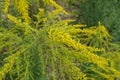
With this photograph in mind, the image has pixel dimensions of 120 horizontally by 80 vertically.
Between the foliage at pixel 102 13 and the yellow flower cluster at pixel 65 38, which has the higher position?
the foliage at pixel 102 13

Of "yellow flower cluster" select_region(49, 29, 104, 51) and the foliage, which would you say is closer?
"yellow flower cluster" select_region(49, 29, 104, 51)

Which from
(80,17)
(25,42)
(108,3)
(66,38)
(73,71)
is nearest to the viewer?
(66,38)

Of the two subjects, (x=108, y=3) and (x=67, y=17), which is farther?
(x=67, y=17)

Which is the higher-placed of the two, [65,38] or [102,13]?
[102,13]

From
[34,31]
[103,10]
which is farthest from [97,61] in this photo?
[103,10]

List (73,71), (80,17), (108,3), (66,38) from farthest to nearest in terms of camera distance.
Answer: (80,17), (108,3), (73,71), (66,38)

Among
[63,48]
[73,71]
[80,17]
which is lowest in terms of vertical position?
[73,71]

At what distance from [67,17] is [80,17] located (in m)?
0.31

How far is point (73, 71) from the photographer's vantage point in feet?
8.11

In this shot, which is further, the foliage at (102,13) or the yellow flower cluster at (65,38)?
the foliage at (102,13)

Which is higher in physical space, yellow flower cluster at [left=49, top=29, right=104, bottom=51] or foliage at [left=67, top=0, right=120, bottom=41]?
foliage at [left=67, top=0, right=120, bottom=41]

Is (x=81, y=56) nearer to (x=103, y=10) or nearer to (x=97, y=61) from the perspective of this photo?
(x=97, y=61)

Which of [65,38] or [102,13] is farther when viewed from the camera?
[102,13]

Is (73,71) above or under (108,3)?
under
